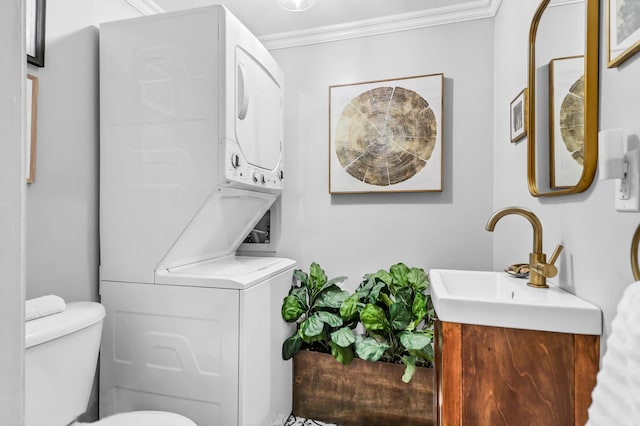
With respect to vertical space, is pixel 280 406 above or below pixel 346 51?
below

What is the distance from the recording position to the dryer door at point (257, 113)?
1.73 metres

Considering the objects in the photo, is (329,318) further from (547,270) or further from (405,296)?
(547,270)

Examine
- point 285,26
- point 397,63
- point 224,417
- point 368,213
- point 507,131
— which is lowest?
point 224,417

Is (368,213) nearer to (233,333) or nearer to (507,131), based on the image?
(507,131)

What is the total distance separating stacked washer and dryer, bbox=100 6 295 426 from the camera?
1.59 meters

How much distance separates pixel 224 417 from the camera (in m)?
1.56

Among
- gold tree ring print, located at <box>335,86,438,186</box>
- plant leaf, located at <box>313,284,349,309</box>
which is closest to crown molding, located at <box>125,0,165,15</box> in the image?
gold tree ring print, located at <box>335,86,438,186</box>

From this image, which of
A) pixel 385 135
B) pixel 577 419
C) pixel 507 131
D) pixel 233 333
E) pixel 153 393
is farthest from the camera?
pixel 385 135

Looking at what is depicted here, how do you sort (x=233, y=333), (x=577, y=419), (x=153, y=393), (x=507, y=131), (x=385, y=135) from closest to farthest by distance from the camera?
(x=577, y=419), (x=233, y=333), (x=153, y=393), (x=507, y=131), (x=385, y=135)

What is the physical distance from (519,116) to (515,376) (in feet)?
3.85

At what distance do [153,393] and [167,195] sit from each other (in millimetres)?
923

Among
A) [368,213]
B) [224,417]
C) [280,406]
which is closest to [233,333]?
[224,417]

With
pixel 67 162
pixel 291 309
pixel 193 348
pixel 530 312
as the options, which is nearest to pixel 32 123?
pixel 67 162

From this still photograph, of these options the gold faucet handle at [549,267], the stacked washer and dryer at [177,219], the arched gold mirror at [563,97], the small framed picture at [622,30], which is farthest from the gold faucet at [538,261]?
the stacked washer and dryer at [177,219]
